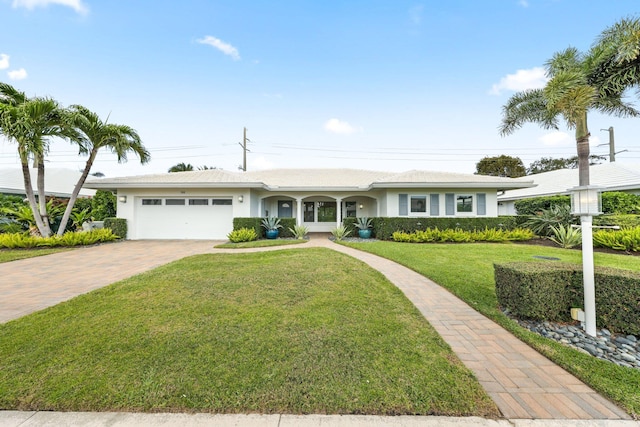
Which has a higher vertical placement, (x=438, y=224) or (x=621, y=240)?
(x=438, y=224)

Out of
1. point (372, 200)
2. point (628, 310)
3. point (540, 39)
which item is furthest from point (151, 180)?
point (540, 39)

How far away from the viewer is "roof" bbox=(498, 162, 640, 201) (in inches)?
562

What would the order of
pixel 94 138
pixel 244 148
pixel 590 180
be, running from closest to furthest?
pixel 94 138
pixel 590 180
pixel 244 148

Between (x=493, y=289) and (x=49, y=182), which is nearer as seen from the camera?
(x=493, y=289)

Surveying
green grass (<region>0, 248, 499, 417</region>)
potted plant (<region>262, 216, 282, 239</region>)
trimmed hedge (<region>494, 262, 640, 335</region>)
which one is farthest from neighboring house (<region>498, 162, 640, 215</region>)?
green grass (<region>0, 248, 499, 417</region>)

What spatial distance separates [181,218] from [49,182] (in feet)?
49.6

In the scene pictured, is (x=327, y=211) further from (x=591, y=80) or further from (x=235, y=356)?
(x=235, y=356)

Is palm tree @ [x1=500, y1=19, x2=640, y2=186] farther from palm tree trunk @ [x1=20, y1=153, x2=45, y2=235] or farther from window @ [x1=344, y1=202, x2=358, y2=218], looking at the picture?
palm tree trunk @ [x1=20, y1=153, x2=45, y2=235]

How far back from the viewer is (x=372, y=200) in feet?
52.2

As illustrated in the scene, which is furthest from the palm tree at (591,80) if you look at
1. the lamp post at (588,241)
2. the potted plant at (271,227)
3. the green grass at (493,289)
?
the potted plant at (271,227)

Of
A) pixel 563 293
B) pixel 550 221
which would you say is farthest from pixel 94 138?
pixel 550 221

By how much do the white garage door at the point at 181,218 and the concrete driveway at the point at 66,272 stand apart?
2754 millimetres

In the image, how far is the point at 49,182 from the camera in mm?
19312

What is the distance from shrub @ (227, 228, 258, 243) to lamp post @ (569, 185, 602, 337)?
1088 cm
